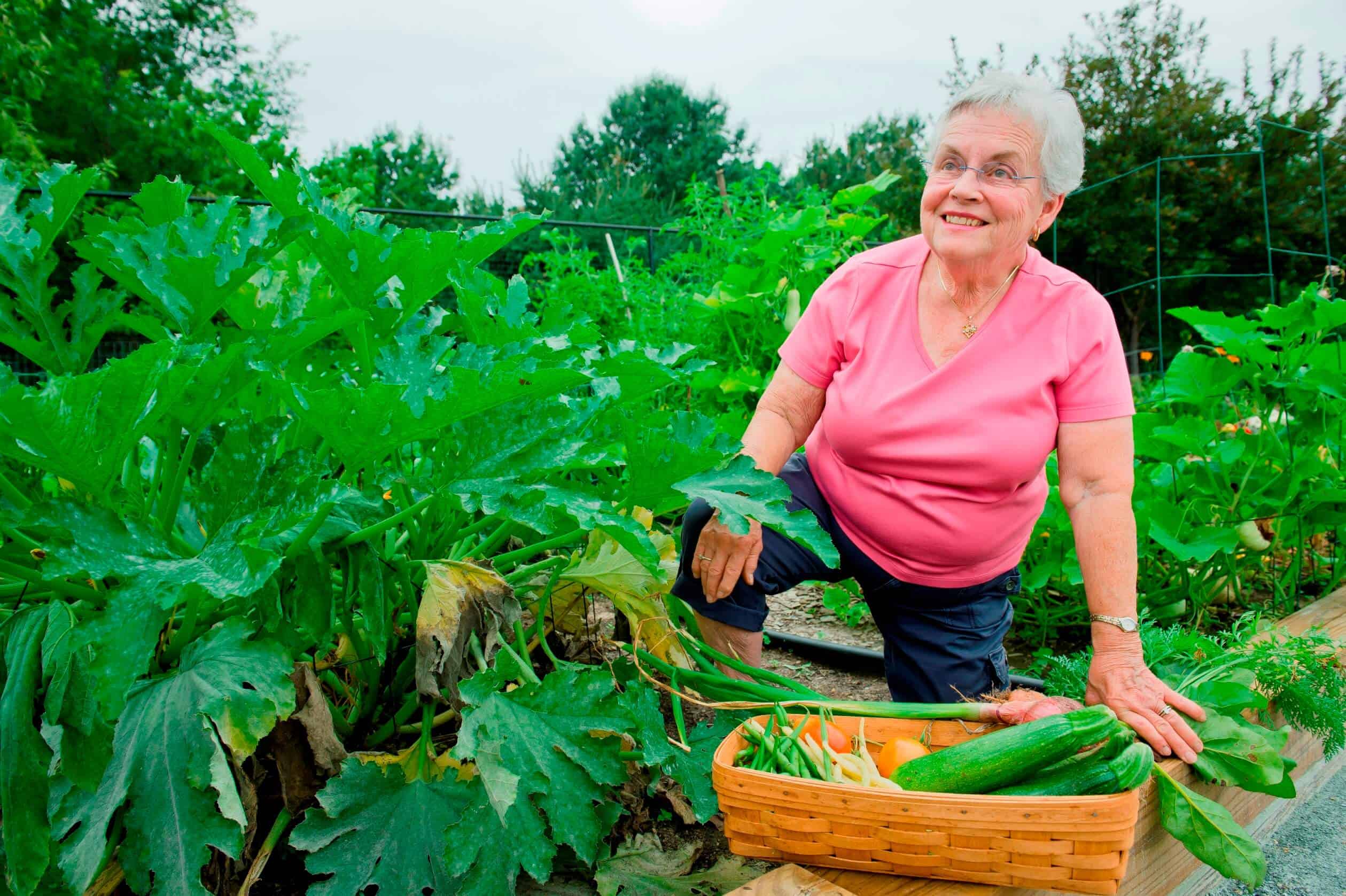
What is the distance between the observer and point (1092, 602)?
1.77 metres

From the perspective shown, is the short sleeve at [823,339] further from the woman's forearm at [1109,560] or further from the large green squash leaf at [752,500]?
the large green squash leaf at [752,500]

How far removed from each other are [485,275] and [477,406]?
2.10 feet

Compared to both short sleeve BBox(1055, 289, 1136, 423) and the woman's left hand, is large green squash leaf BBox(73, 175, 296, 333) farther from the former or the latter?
the woman's left hand

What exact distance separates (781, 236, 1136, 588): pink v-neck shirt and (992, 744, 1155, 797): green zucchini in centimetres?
61

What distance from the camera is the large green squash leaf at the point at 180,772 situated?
1.10m

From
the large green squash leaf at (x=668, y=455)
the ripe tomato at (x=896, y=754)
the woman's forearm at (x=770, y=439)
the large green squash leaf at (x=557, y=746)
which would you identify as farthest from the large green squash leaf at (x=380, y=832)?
the woman's forearm at (x=770, y=439)

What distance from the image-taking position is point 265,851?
136cm

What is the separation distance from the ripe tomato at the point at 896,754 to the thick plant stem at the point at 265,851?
34.5 inches

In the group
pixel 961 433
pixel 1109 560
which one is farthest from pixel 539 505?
pixel 1109 560

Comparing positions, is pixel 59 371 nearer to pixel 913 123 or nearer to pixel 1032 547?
pixel 1032 547

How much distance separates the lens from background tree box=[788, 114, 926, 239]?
15281 mm

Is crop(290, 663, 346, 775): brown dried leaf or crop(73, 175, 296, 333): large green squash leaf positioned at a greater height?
crop(73, 175, 296, 333): large green squash leaf

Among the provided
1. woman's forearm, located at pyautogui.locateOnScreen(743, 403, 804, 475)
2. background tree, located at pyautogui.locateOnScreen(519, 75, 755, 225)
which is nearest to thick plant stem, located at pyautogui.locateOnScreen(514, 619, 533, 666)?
woman's forearm, located at pyautogui.locateOnScreen(743, 403, 804, 475)

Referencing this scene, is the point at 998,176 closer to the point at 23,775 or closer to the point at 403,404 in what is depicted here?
the point at 403,404
